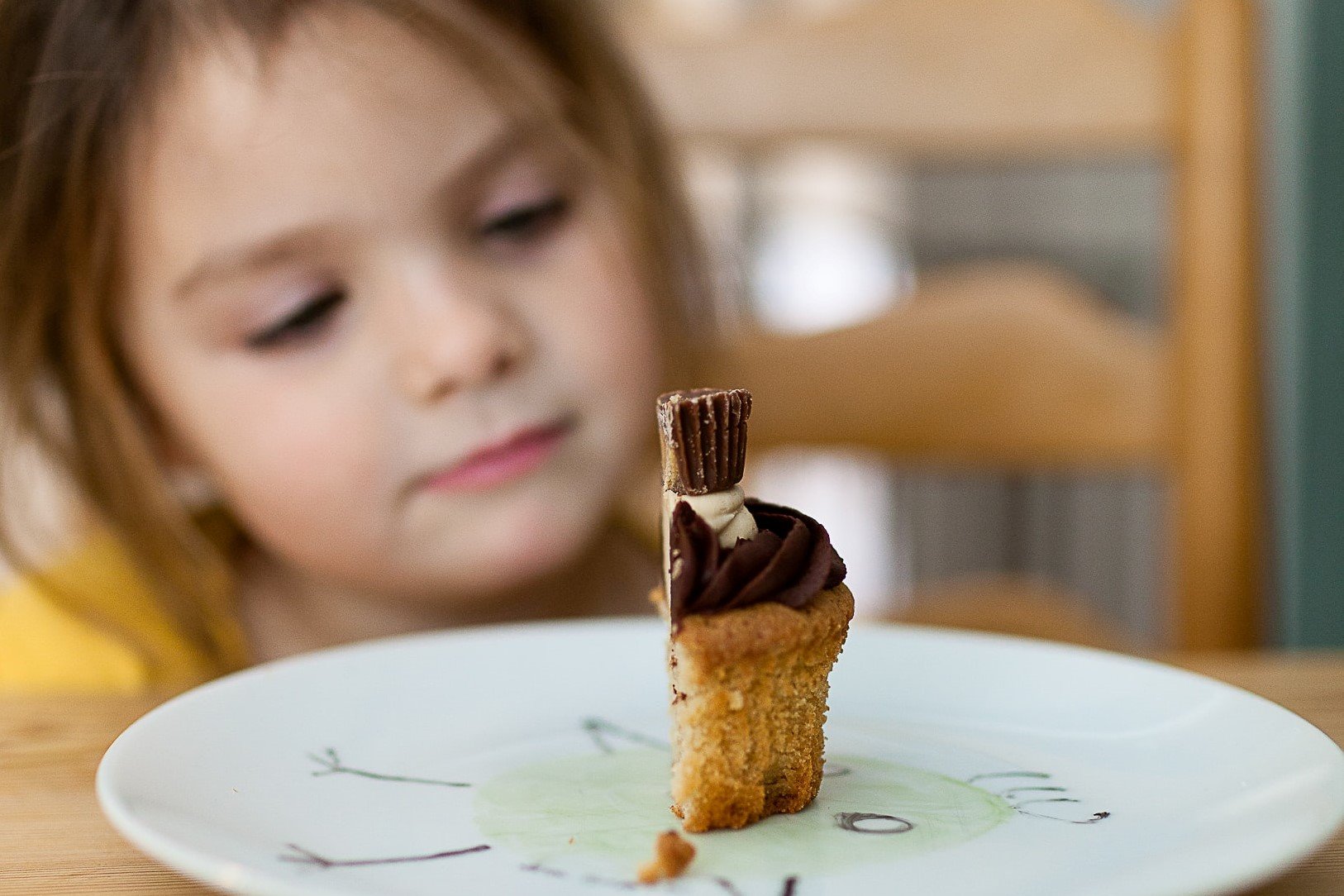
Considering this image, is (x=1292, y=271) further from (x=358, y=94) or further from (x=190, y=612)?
(x=190, y=612)

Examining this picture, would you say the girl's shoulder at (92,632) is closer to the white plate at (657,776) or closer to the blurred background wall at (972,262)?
the white plate at (657,776)

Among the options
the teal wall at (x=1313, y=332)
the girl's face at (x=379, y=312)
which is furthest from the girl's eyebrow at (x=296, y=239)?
the teal wall at (x=1313, y=332)

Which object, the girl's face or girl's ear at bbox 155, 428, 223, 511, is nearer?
the girl's face

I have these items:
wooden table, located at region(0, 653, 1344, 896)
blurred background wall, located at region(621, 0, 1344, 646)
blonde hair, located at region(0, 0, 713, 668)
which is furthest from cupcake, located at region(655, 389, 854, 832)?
blurred background wall, located at region(621, 0, 1344, 646)

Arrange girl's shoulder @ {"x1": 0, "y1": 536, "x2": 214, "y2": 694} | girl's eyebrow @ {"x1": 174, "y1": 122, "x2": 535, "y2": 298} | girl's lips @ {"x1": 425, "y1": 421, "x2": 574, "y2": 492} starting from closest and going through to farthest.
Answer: girl's eyebrow @ {"x1": 174, "y1": 122, "x2": 535, "y2": 298}, girl's lips @ {"x1": 425, "y1": 421, "x2": 574, "y2": 492}, girl's shoulder @ {"x1": 0, "y1": 536, "x2": 214, "y2": 694}

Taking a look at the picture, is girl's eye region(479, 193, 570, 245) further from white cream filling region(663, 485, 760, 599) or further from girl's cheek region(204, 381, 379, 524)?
white cream filling region(663, 485, 760, 599)

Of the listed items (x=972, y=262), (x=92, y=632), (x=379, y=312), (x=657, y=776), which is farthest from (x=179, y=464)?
(x=972, y=262)
